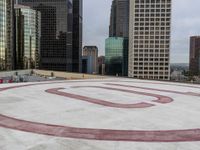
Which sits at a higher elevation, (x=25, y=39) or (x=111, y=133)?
Result: (x=25, y=39)

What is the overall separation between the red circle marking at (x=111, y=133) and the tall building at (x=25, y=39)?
132314 mm

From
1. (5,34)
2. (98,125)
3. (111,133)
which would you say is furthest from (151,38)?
(111,133)

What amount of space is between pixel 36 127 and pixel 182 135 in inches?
216

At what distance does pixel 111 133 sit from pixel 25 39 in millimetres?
139934

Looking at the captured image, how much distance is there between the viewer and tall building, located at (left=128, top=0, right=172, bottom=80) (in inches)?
6068

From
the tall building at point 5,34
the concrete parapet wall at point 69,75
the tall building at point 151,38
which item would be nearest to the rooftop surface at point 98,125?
the concrete parapet wall at point 69,75

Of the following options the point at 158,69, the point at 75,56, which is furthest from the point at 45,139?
the point at 75,56

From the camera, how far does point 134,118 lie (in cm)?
1153

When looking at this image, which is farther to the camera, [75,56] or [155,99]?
[75,56]

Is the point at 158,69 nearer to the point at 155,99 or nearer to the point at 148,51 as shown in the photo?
the point at 148,51

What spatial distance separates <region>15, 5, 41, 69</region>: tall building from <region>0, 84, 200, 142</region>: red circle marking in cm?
13231

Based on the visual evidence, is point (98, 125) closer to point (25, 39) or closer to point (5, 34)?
point (5, 34)

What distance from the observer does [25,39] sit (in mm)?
140875

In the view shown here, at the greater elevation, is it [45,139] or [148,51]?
[148,51]
